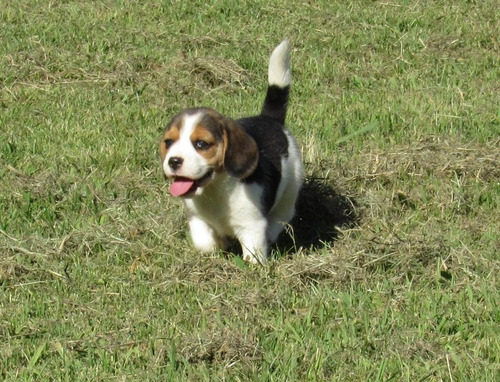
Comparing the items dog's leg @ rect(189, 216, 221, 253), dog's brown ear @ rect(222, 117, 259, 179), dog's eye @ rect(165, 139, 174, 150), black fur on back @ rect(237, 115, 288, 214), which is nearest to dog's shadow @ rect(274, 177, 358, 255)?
black fur on back @ rect(237, 115, 288, 214)

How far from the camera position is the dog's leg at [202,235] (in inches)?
238

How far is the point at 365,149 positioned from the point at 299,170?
124 cm

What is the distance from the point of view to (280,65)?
6.66 meters

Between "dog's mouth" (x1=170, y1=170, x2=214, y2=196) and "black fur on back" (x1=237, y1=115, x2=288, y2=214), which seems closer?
"dog's mouth" (x1=170, y1=170, x2=214, y2=196)

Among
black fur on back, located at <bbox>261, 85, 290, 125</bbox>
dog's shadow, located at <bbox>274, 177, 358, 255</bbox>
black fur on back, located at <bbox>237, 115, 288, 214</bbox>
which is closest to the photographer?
black fur on back, located at <bbox>237, 115, 288, 214</bbox>

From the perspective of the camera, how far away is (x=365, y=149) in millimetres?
7707

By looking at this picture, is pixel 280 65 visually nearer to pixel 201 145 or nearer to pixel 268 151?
pixel 268 151

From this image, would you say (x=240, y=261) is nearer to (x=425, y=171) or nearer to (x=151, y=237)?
(x=151, y=237)

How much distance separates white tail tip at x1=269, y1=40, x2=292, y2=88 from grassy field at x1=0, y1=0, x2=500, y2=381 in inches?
29.3

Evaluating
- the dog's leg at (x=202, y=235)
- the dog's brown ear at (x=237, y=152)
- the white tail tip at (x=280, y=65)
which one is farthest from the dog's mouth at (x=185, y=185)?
the white tail tip at (x=280, y=65)

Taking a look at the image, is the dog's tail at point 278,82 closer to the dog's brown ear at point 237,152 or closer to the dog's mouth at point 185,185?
the dog's brown ear at point 237,152

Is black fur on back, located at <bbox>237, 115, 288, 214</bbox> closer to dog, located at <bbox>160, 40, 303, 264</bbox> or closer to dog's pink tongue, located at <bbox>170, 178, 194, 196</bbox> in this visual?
dog, located at <bbox>160, 40, 303, 264</bbox>

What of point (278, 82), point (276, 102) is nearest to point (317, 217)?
point (276, 102)

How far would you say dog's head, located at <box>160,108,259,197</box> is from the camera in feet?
18.3
